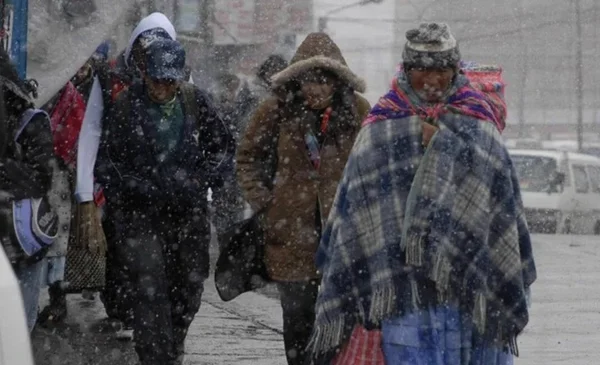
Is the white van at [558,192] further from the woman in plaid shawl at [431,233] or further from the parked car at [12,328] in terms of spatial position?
the parked car at [12,328]

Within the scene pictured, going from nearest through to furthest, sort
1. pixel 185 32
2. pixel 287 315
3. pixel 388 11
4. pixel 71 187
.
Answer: pixel 287 315 → pixel 71 187 → pixel 185 32 → pixel 388 11

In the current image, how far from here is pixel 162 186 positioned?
21.6ft

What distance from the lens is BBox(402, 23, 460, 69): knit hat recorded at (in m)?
4.90

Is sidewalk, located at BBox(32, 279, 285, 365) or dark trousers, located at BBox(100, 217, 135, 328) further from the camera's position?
sidewalk, located at BBox(32, 279, 285, 365)

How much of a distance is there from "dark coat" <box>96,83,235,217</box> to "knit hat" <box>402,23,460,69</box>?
194 centimetres

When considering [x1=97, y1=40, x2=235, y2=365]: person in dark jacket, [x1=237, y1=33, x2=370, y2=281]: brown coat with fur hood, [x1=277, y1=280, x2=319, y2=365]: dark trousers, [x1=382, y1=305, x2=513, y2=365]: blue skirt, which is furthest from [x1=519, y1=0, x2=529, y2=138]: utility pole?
[x1=382, y1=305, x2=513, y2=365]: blue skirt

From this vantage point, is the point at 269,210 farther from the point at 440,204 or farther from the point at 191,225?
the point at 440,204

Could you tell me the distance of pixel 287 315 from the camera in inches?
252

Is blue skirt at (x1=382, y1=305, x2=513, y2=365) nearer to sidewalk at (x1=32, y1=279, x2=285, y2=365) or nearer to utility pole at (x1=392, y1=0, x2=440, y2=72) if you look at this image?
sidewalk at (x1=32, y1=279, x2=285, y2=365)

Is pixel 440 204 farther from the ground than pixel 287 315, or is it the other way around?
pixel 440 204

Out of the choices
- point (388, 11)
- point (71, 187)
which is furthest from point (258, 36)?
point (388, 11)

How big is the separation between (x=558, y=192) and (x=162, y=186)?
2019cm

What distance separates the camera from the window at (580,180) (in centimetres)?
2683

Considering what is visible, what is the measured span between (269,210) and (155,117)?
0.71 m
